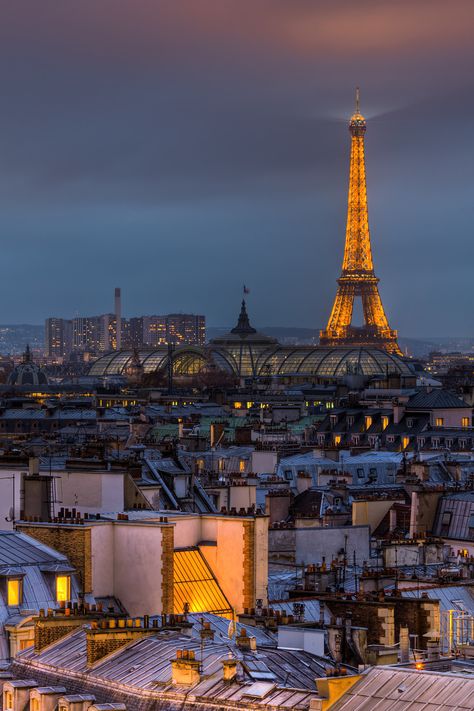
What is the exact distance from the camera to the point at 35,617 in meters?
19.6

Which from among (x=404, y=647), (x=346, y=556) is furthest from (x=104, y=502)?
(x=404, y=647)

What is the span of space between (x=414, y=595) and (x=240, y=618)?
273cm

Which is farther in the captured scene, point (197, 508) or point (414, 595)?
point (197, 508)

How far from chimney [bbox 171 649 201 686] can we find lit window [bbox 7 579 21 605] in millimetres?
4667

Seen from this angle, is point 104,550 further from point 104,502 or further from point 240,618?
point 104,502

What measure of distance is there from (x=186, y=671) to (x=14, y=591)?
4.89 meters

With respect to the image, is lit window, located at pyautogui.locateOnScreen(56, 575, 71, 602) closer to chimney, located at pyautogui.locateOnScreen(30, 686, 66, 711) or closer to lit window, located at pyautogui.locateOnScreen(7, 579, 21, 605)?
lit window, located at pyautogui.locateOnScreen(7, 579, 21, 605)

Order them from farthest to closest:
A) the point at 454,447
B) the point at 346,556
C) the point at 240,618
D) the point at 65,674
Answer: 1. the point at 454,447
2. the point at 346,556
3. the point at 240,618
4. the point at 65,674

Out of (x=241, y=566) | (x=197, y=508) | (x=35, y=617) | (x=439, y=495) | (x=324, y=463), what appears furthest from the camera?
(x=324, y=463)

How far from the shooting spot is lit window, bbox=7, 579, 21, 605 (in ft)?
70.0

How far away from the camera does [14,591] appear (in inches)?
842

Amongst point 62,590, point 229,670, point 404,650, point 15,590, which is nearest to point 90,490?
point 62,590

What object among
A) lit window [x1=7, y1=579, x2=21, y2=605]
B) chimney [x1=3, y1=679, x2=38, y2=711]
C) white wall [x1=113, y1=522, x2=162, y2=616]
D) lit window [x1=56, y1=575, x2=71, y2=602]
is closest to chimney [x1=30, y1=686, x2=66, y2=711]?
chimney [x1=3, y1=679, x2=38, y2=711]

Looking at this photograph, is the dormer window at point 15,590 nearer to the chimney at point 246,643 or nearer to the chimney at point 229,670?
the chimney at point 246,643
